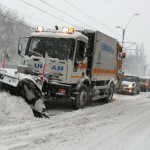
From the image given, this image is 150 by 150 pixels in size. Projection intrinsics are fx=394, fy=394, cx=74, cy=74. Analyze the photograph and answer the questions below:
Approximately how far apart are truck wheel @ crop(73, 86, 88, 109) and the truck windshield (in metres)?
1.76

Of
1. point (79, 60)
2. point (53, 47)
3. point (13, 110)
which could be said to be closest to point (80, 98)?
point (79, 60)

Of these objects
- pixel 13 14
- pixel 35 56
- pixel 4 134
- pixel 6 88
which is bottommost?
pixel 4 134

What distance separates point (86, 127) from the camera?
1109 cm

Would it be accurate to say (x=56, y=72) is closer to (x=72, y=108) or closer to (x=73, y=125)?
(x=72, y=108)

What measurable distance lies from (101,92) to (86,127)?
863cm

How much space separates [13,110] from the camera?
11.5m

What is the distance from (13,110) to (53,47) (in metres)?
4.48

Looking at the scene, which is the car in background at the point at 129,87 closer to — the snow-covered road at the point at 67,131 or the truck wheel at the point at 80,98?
the truck wheel at the point at 80,98

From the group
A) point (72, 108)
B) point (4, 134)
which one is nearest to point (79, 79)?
point (72, 108)

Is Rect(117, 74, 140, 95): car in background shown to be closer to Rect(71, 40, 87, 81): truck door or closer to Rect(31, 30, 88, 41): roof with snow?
Rect(71, 40, 87, 81): truck door

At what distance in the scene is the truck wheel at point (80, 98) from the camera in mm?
15703

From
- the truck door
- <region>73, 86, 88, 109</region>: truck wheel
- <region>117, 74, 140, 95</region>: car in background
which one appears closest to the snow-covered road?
Answer: <region>73, 86, 88, 109</region>: truck wheel

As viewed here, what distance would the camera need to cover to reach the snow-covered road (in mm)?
8477

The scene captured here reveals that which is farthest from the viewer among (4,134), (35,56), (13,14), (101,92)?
(13,14)
